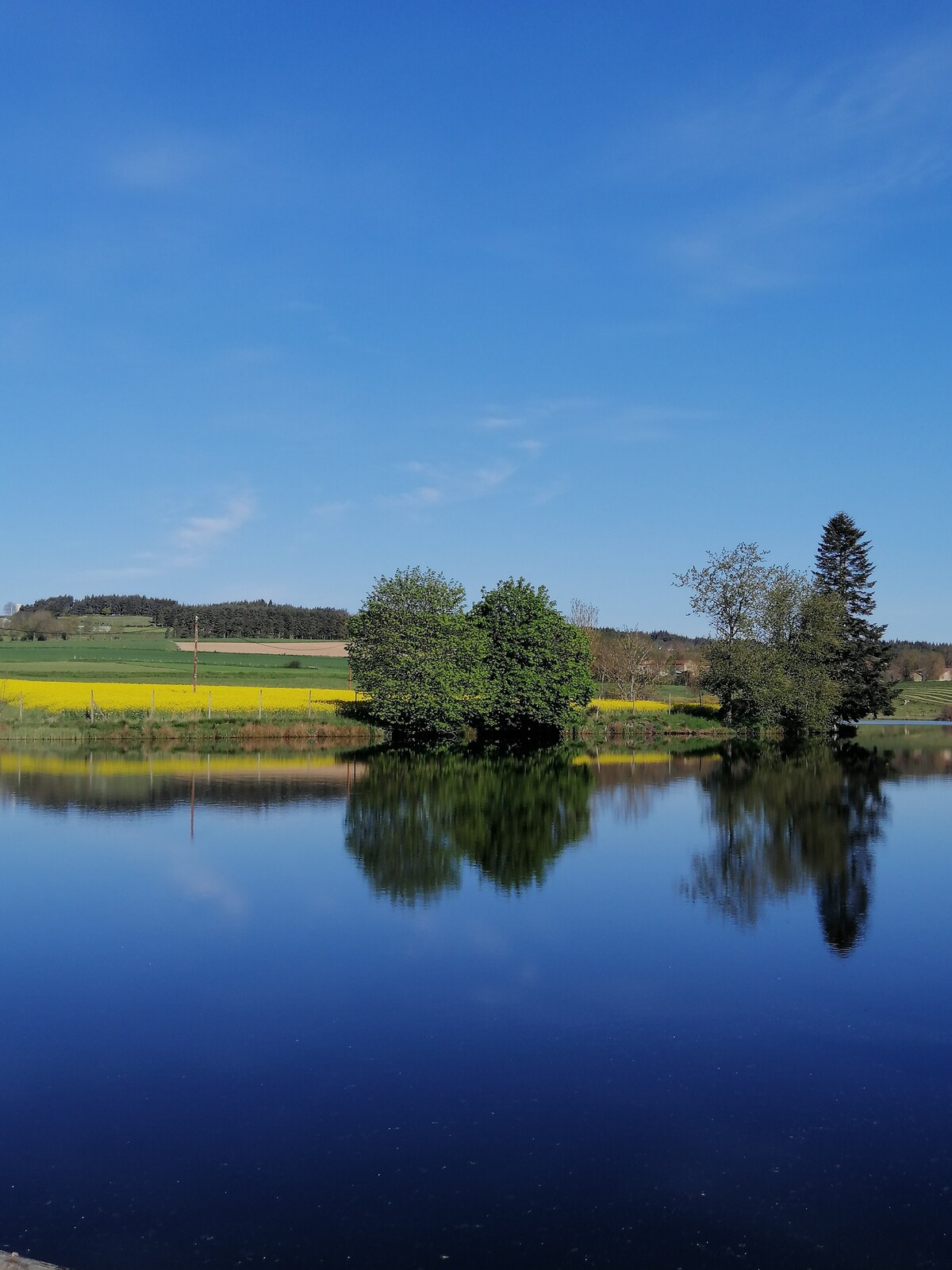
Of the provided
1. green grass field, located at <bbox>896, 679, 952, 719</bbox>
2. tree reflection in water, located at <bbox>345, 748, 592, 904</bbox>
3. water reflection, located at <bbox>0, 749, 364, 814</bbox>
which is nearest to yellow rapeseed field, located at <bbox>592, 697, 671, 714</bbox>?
green grass field, located at <bbox>896, 679, 952, 719</bbox>

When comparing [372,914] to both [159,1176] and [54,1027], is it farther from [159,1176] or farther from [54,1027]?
[159,1176]

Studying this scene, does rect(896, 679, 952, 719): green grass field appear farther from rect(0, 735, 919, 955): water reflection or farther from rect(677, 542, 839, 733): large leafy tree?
rect(0, 735, 919, 955): water reflection

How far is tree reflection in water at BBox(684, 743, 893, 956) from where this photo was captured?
1503cm

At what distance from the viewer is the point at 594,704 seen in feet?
215

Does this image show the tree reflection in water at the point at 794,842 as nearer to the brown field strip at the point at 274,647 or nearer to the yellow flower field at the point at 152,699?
the yellow flower field at the point at 152,699

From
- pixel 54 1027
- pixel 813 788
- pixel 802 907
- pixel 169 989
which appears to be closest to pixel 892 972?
pixel 802 907

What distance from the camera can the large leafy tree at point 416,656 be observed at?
47.5 meters

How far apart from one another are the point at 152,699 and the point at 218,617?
7804cm

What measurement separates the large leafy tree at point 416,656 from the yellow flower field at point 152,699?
3.96 m

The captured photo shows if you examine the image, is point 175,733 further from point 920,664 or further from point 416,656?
point 920,664

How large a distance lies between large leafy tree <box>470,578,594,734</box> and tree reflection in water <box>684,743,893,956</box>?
620 inches

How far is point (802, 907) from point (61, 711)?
126ft

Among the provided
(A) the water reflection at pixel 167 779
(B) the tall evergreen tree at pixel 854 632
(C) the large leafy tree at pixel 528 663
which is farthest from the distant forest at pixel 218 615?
(A) the water reflection at pixel 167 779

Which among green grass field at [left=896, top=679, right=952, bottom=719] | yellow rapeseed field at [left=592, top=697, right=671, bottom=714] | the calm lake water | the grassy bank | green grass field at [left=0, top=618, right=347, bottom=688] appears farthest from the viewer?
green grass field at [left=896, top=679, right=952, bottom=719]
